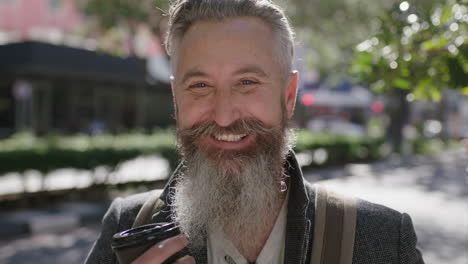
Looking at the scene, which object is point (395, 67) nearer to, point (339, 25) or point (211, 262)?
point (211, 262)

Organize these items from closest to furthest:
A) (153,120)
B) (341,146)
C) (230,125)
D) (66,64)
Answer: (230,125), (341,146), (66,64), (153,120)

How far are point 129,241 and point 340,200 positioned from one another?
2.25 feet

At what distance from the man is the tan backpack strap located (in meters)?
0.03

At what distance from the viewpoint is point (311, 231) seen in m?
1.40

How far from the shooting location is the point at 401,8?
1779 millimetres

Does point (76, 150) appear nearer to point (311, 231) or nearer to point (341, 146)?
point (311, 231)

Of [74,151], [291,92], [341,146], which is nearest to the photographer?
[291,92]

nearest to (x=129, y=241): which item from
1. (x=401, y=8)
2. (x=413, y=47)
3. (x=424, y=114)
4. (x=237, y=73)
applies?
(x=237, y=73)

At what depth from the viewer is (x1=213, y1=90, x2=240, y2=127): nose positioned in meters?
1.36

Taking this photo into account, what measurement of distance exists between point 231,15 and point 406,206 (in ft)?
28.0

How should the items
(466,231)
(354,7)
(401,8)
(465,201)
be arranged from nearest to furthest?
(401,8), (466,231), (465,201), (354,7)

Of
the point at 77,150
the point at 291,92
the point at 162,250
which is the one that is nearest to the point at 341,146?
the point at 77,150

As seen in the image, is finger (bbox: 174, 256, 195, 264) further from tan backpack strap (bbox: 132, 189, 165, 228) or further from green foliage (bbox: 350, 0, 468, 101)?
green foliage (bbox: 350, 0, 468, 101)

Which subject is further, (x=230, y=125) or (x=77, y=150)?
(x=77, y=150)
